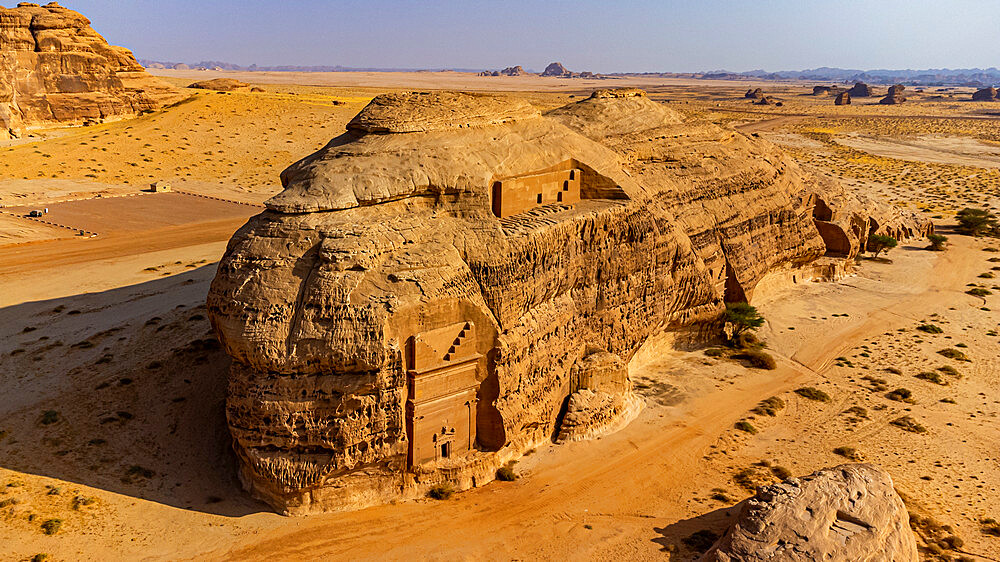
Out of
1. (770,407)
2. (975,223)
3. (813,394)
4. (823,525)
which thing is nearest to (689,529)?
(823,525)

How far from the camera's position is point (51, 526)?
16.2m

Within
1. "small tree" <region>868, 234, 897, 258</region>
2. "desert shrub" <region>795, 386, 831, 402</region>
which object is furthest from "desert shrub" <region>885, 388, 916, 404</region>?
"small tree" <region>868, 234, 897, 258</region>

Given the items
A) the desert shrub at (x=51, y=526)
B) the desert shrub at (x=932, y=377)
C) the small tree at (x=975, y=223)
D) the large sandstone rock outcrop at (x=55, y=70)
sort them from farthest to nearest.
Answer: the large sandstone rock outcrop at (x=55, y=70) → the small tree at (x=975, y=223) → the desert shrub at (x=932, y=377) → the desert shrub at (x=51, y=526)

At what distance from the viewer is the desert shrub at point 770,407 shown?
23844mm

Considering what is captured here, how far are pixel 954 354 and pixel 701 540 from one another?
18081 millimetres

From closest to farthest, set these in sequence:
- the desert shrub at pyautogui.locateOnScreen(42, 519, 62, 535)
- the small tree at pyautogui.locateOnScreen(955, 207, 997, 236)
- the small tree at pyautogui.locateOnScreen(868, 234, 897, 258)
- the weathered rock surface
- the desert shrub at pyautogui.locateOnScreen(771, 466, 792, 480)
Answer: the weathered rock surface
the desert shrub at pyautogui.locateOnScreen(42, 519, 62, 535)
the desert shrub at pyautogui.locateOnScreen(771, 466, 792, 480)
the small tree at pyautogui.locateOnScreen(868, 234, 897, 258)
the small tree at pyautogui.locateOnScreen(955, 207, 997, 236)

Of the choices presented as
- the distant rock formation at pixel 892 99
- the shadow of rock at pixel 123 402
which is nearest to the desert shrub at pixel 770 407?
the shadow of rock at pixel 123 402

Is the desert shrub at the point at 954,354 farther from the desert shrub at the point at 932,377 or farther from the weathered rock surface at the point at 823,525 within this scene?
the weathered rock surface at the point at 823,525

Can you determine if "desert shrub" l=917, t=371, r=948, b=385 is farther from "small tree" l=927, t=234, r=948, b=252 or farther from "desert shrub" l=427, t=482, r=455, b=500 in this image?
"small tree" l=927, t=234, r=948, b=252

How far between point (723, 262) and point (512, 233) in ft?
43.0

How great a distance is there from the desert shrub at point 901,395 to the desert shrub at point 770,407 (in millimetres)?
4062

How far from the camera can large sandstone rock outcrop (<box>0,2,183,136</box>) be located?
56.8 m

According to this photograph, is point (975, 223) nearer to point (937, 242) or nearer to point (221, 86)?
point (937, 242)

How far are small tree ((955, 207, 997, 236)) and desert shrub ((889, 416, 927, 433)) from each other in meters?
30.6
